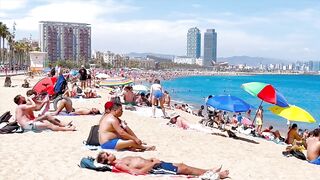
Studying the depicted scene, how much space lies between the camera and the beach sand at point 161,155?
7.09 meters

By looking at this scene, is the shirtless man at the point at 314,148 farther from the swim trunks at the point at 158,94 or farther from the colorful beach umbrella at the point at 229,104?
the swim trunks at the point at 158,94

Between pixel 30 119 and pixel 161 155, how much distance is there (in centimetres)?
344

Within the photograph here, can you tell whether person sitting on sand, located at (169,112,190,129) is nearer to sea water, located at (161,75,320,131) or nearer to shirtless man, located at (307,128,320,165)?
shirtless man, located at (307,128,320,165)

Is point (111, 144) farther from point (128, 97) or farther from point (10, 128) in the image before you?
point (128, 97)

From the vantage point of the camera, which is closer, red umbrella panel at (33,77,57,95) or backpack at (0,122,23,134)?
backpack at (0,122,23,134)

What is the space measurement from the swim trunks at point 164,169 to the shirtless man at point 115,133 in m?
1.31

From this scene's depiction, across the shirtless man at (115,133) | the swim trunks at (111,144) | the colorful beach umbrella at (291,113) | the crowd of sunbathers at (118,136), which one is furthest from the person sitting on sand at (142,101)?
the swim trunks at (111,144)

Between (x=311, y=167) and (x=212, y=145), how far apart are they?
A: 2.32 m

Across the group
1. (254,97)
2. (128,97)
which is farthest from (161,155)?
(254,97)

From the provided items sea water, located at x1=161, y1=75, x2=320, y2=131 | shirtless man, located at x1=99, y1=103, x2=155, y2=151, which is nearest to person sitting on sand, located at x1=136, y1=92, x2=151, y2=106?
sea water, located at x1=161, y1=75, x2=320, y2=131

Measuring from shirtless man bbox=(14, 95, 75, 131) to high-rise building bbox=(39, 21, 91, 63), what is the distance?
166729 millimetres

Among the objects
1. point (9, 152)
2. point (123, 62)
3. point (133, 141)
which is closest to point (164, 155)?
point (133, 141)

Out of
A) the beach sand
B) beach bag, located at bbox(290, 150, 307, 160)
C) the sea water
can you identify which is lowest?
the sea water

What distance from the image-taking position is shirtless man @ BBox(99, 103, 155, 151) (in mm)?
8047
